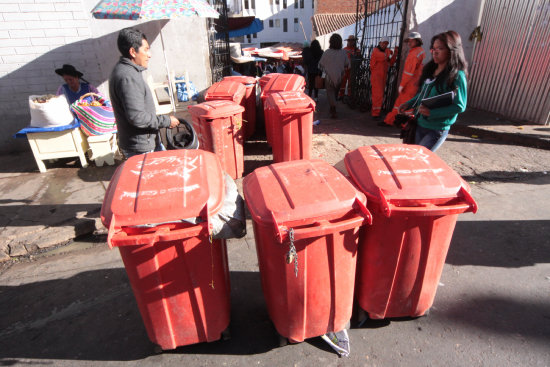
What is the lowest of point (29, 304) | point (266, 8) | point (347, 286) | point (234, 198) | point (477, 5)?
point (29, 304)

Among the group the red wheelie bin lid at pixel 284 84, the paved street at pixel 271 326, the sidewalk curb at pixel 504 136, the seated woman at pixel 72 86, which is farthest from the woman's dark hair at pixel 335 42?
the seated woman at pixel 72 86

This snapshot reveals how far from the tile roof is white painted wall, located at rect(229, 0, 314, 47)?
50.8 ft

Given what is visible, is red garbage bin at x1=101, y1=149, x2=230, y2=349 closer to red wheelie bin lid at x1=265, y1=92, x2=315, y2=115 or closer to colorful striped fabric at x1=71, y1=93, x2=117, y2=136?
red wheelie bin lid at x1=265, y1=92, x2=315, y2=115

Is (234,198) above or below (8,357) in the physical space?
above

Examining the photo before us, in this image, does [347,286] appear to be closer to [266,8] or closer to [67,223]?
[67,223]

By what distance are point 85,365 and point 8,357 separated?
0.61 metres

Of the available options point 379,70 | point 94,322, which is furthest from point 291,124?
point 379,70

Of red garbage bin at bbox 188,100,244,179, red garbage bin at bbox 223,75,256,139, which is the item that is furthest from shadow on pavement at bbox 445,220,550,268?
red garbage bin at bbox 223,75,256,139

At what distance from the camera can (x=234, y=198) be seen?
2.01 meters

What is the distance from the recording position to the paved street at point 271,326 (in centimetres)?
218

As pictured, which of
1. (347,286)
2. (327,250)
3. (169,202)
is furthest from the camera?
(347,286)

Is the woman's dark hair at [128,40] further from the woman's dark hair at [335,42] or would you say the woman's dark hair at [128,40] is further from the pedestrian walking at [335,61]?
the woman's dark hair at [335,42]

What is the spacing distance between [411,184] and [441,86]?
167cm

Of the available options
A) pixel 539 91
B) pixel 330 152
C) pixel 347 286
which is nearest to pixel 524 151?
pixel 539 91
